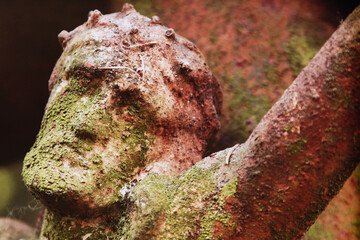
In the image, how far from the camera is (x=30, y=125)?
2.54m

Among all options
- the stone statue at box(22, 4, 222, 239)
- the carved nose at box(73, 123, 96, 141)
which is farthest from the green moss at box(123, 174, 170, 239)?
the carved nose at box(73, 123, 96, 141)

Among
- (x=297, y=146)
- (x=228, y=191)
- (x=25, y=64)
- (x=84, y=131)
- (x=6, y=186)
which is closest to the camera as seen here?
(x=297, y=146)

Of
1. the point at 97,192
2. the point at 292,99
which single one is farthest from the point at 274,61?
the point at 97,192

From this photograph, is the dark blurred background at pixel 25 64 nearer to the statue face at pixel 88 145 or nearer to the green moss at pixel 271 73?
the green moss at pixel 271 73

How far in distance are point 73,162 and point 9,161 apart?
182 cm

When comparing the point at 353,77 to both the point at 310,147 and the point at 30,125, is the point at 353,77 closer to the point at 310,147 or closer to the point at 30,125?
the point at 310,147

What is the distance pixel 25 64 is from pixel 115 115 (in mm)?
1473

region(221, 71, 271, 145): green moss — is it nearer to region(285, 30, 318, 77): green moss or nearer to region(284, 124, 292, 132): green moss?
region(285, 30, 318, 77): green moss

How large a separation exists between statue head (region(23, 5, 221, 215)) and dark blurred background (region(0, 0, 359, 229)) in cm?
93

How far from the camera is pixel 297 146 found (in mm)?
895

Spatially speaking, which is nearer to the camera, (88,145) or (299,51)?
(88,145)

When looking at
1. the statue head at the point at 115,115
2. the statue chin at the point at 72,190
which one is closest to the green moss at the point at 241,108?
the statue head at the point at 115,115

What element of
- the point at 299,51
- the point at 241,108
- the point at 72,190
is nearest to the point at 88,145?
the point at 72,190

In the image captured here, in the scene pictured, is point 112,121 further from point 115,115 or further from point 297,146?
point 297,146
